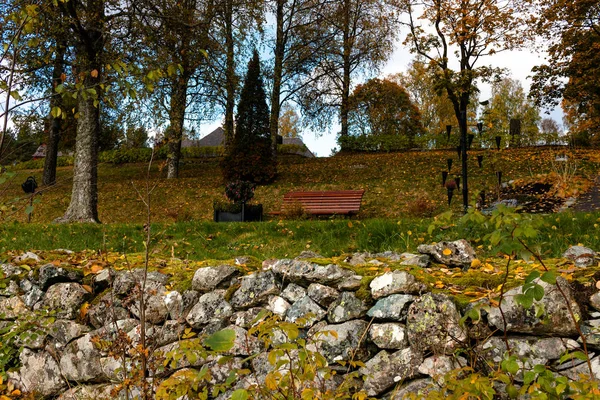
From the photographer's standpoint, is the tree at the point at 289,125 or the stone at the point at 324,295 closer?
the stone at the point at 324,295

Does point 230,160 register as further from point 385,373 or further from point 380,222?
point 385,373

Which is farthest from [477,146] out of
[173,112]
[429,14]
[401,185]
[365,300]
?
[365,300]

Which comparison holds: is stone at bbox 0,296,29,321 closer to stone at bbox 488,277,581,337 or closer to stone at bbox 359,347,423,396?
stone at bbox 359,347,423,396

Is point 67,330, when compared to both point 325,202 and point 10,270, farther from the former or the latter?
point 325,202

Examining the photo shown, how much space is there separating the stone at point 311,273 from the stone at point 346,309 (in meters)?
0.14

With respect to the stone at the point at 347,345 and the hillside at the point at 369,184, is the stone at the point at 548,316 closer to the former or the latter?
the stone at the point at 347,345

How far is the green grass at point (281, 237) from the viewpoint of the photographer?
228 inches

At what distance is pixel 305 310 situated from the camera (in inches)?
118

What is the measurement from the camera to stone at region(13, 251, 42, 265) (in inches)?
158

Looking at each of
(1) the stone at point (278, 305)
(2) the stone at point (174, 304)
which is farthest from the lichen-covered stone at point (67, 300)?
(1) the stone at point (278, 305)

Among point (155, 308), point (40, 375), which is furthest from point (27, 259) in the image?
point (155, 308)

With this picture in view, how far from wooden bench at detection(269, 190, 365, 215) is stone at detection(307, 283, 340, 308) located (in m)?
7.57

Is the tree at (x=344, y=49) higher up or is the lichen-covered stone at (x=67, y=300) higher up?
the tree at (x=344, y=49)

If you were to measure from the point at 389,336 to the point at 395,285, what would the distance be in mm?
276
